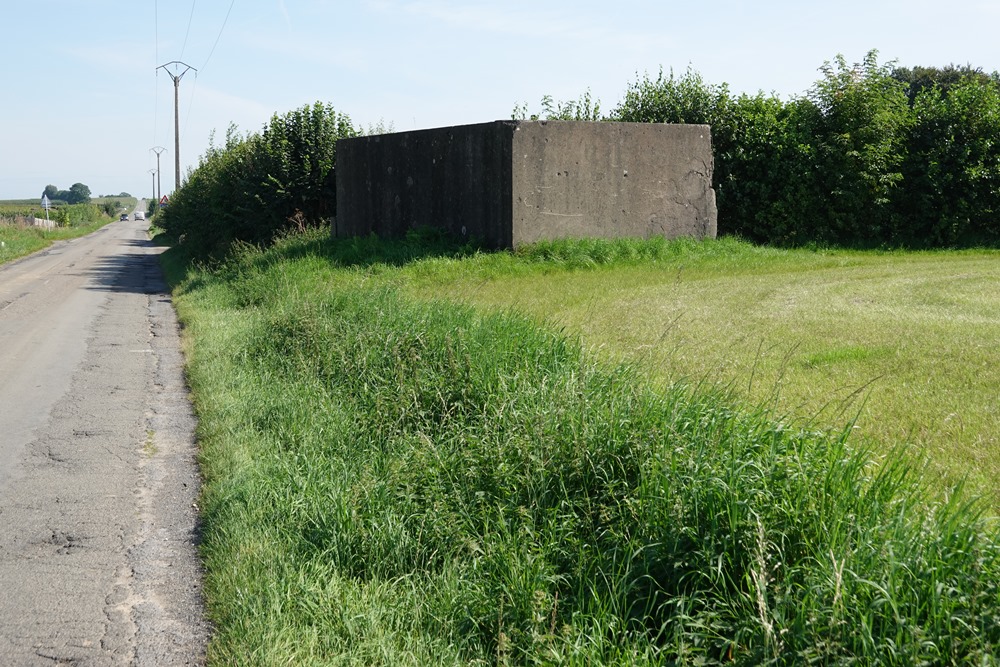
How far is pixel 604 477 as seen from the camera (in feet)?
15.5

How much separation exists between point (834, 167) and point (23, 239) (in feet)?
122

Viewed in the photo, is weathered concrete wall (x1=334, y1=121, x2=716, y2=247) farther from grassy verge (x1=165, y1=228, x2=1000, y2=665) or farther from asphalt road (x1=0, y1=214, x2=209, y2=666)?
grassy verge (x1=165, y1=228, x2=1000, y2=665)

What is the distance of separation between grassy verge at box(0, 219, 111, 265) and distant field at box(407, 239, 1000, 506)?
24735 millimetres

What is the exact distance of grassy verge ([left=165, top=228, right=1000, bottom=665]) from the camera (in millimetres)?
3375

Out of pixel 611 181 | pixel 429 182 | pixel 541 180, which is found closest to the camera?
pixel 541 180

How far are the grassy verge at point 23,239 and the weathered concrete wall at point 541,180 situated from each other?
1893cm

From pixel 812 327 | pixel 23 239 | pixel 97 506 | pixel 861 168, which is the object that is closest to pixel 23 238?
pixel 23 239

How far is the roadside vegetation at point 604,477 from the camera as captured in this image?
354 centimetres

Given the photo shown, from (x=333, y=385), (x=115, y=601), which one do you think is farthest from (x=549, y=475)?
(x=333, y=385)

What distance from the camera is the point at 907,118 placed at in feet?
72.6

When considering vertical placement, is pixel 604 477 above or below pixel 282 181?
below

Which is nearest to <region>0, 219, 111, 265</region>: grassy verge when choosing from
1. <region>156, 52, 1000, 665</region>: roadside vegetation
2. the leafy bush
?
the leafy bush

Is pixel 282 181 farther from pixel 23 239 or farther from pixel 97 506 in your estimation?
pixel 23 239

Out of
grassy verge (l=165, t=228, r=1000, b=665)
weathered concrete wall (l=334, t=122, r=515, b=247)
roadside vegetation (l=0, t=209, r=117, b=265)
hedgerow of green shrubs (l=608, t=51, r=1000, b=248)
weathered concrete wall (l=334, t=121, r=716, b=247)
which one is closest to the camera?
grassy verge (l=165, t=228, r=1000, b=665)
